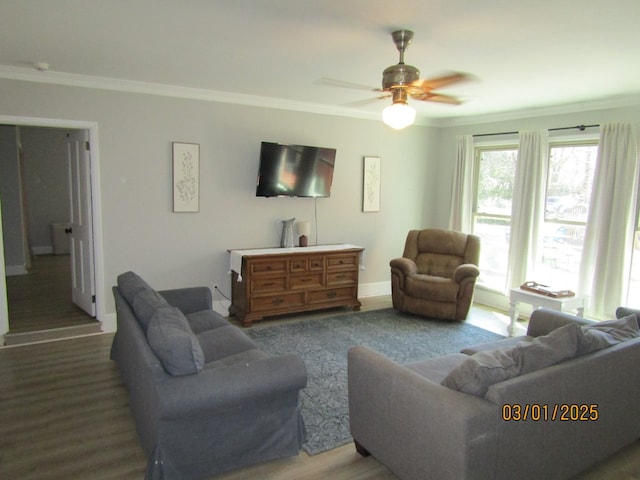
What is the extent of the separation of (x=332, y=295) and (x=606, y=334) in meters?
3.34

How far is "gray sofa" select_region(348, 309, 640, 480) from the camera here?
5.98 ft

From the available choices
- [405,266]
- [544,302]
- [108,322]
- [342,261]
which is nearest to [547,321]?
[544,302]

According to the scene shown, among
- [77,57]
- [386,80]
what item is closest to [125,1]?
[77,57]

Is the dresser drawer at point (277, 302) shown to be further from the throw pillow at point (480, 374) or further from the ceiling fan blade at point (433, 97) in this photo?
the throw pillow at point (480, 374)

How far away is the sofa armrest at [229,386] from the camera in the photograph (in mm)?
2074

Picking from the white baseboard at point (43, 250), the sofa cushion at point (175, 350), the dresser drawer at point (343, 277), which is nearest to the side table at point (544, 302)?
the dresser drawer at point (343, 277)

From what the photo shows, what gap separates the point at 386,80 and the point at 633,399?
8.04 ft

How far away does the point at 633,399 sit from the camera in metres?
2.44

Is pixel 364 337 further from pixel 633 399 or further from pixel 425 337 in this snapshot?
pixel 633 399

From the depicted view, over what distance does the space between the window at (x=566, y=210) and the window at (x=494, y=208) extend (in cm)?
55

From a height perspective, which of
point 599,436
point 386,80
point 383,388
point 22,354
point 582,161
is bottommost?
point 22,354

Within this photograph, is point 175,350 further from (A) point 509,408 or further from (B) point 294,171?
(B) point 294,171

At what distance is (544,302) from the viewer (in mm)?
4414

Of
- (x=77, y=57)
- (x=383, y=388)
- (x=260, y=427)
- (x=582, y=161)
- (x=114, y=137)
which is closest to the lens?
(x=383, y=388)
